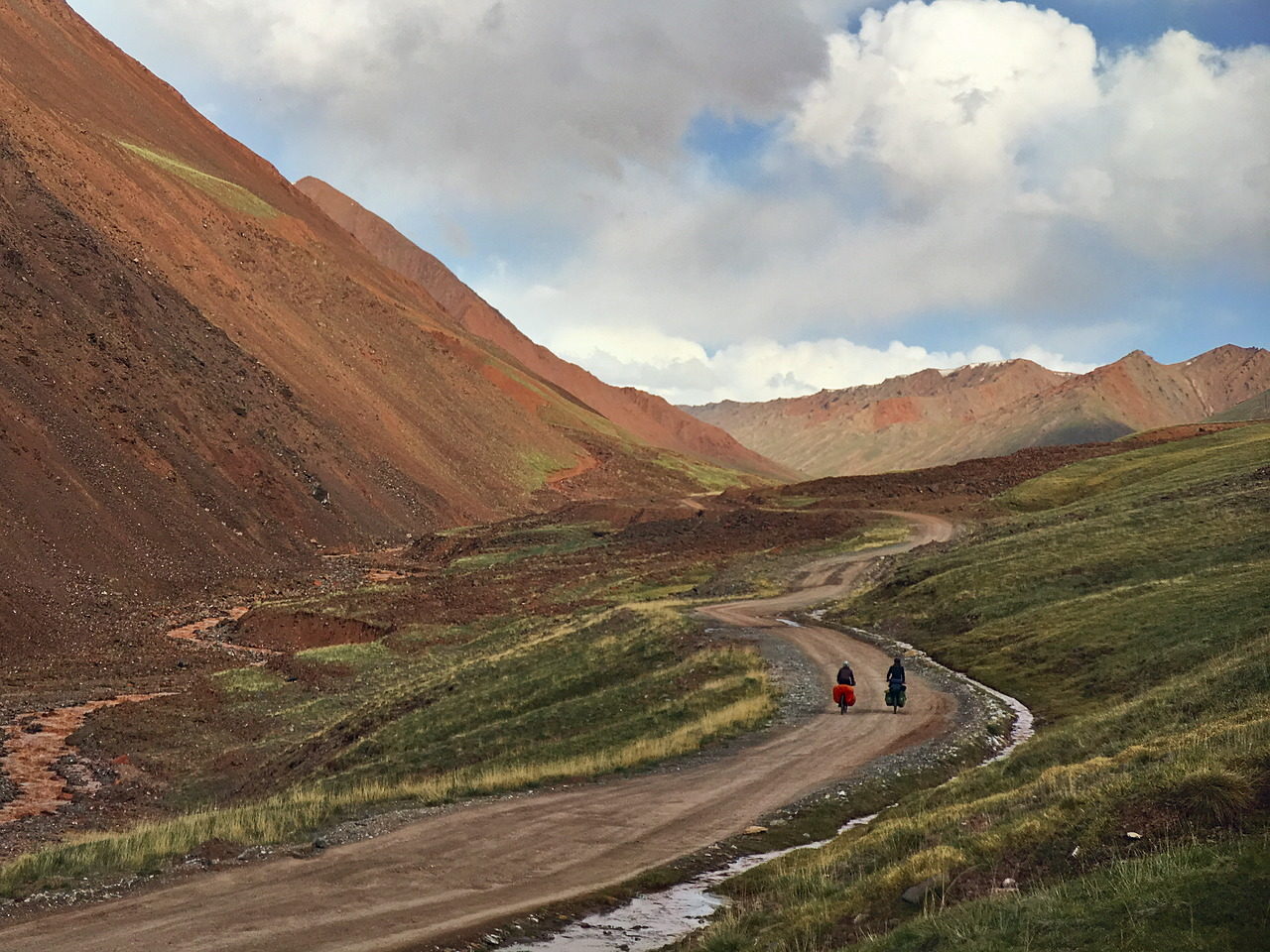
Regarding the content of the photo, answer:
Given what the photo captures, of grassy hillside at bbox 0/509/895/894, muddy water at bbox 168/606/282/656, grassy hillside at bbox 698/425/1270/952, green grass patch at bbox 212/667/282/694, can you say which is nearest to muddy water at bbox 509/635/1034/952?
grassy hillside at bbox 698/425/1270/952

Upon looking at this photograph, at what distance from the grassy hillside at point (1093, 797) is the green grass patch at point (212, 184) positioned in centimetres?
10949

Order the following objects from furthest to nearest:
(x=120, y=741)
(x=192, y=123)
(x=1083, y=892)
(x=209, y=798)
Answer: (x=192, y=123), (x=120, y=741), (x=209, y=798), (x=1083, y=892)

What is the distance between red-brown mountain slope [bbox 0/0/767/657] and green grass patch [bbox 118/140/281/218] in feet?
2.12

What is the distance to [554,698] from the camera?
37.3 metres

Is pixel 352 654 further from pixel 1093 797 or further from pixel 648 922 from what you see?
pixel 1093 797

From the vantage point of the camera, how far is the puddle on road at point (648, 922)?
48.1 ft

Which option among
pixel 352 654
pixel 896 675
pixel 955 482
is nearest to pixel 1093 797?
pixel 896 675

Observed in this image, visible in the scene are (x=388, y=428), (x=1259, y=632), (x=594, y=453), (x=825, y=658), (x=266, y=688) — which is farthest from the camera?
(x=594, y=453)

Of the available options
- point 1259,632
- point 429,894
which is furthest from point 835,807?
point 1259,632

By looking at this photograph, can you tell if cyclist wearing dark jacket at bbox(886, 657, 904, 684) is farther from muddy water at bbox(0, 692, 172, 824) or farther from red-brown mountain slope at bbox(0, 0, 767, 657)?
red-brown mountain slope at bbox(0, 0, 767, 657)

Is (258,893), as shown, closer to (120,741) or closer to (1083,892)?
(1083,892)

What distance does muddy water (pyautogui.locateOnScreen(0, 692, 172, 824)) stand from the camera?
29.0 metres

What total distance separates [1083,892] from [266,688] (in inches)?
1632

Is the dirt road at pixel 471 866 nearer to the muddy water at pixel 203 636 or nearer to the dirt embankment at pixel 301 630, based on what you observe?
the muddy water at pixel 203 636
